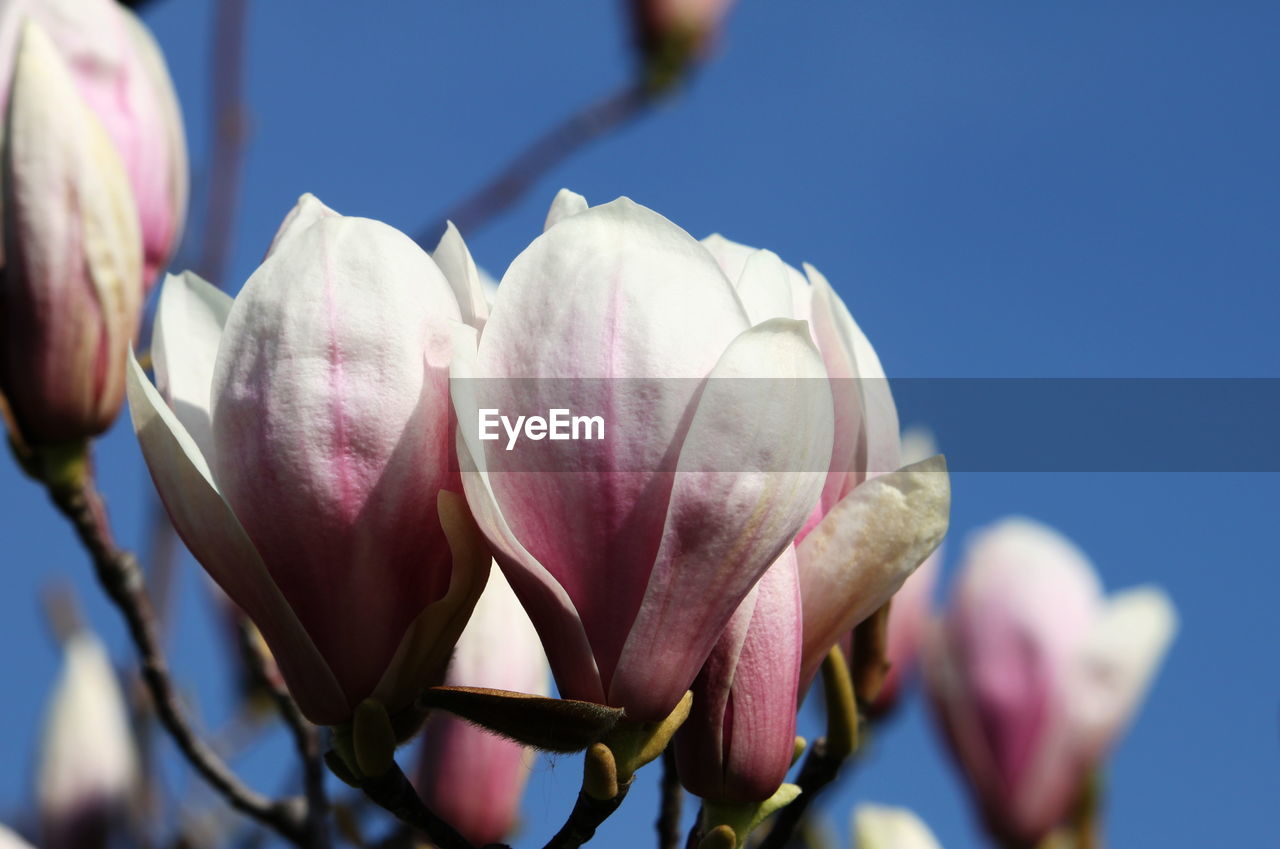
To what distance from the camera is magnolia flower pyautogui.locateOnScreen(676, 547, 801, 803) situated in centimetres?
60

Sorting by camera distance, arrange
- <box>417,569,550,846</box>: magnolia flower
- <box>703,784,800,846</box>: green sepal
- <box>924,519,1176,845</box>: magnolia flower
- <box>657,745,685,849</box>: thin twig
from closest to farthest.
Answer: <box>703,784,800,846</box>: green sepal < <box>657,745,685,849</box>: thin twig < <box>417,569,550,846</box>: magnolia flower < <box>924,519,1176,845</box>: magnolia flower

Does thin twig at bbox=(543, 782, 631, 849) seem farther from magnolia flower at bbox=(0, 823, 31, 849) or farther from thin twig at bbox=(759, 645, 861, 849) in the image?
magnolia flower at bbox=(0, 823, 31, 849)

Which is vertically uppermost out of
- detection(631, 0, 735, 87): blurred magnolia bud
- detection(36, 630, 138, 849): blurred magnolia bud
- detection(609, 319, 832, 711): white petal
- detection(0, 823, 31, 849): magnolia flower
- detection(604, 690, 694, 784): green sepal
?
detection(631, 0, 735, 87): blurred magnolia bud

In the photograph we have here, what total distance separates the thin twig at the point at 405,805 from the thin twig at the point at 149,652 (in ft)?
1.10

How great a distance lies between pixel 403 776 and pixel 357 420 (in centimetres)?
16

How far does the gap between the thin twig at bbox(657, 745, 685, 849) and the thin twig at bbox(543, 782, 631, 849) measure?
19 centimetres

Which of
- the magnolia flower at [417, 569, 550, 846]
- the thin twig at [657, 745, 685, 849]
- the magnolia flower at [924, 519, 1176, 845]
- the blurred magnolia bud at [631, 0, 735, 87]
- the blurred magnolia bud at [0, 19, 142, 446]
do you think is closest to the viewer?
the thin twig at [657, 745, 685, 849]

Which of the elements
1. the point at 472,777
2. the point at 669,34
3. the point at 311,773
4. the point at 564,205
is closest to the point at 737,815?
the point at 564,205

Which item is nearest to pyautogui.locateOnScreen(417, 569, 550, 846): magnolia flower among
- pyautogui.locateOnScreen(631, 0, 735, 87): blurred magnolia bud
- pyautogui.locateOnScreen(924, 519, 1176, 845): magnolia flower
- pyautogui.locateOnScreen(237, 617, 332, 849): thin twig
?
pyautogui.locateOnScreen(237, 617, 332, 849): thin twig

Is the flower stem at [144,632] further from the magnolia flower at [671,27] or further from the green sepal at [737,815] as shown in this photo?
the magnolia flower at [671,27]

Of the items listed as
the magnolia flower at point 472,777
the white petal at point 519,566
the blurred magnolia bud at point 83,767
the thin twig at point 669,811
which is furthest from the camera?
the blurred magnolia bud at point 83,767

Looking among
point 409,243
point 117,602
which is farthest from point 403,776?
point 117,602

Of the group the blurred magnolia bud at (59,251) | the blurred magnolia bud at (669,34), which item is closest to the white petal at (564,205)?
the blurred magnolia bud at (59,251)

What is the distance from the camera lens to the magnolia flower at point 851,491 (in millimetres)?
632
